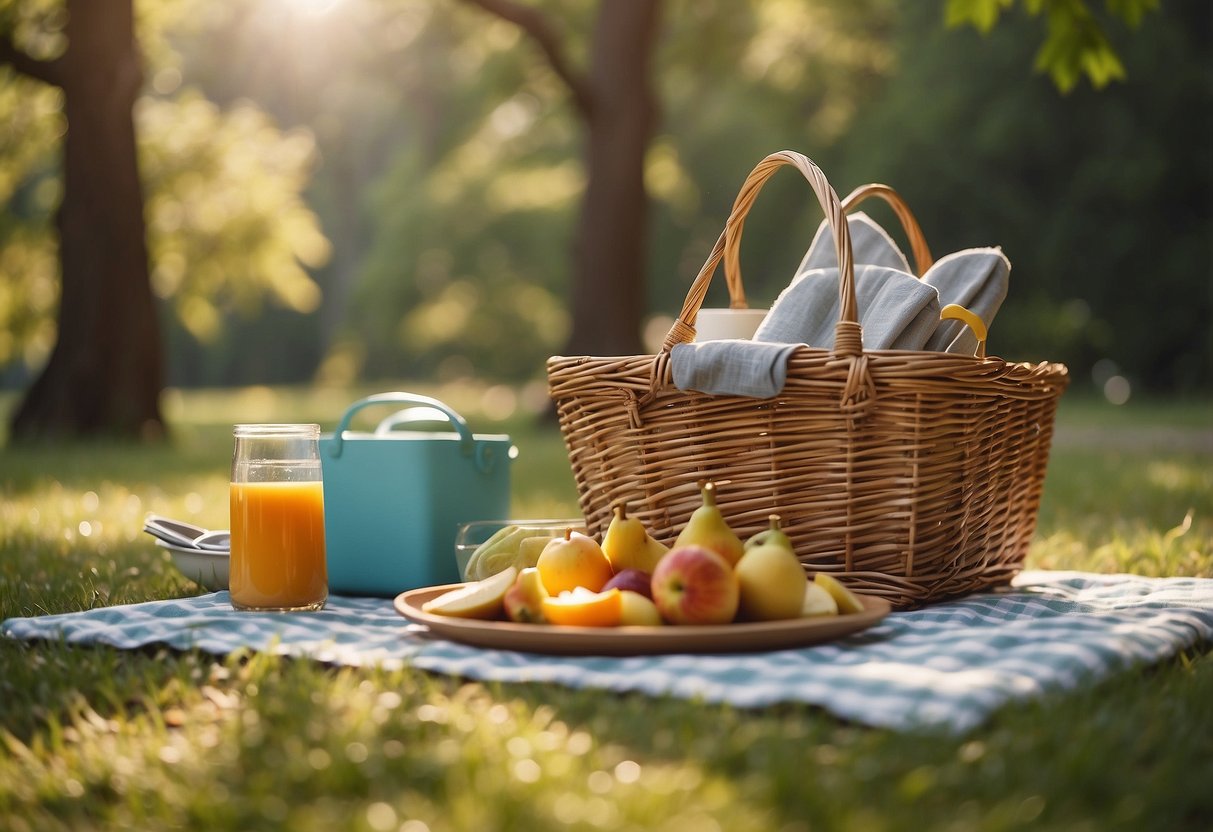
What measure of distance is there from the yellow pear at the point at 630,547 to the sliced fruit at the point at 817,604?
30 centimetres

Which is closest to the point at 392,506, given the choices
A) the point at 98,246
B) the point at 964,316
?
the point at 964,316

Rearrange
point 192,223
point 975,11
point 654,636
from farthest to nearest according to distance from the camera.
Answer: point 192,223 → point 975,11 → point 654,636

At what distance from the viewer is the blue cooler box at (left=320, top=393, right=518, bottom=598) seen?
2758 millimetres

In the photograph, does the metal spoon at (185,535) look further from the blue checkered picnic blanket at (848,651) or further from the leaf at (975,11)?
the leaf at (975,11)

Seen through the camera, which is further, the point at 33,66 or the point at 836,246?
the point at 33,66

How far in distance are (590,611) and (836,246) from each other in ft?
2.68

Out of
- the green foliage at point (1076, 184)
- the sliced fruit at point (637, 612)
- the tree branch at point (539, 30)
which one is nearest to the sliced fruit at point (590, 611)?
the sliced fruit at point (637, 612)

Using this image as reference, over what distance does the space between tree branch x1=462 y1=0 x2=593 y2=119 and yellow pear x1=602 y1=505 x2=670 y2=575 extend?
23.9 feet

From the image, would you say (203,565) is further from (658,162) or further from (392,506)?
(658,162)

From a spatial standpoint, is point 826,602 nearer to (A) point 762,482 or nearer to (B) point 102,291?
(A) point 762,482

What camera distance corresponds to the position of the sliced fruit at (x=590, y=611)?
2047mm

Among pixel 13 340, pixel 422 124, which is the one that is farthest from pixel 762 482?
pixel 422 124

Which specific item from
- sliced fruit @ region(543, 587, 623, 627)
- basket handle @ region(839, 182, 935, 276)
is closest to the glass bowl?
sliced fruit @ region(543, 587, 623, 627)

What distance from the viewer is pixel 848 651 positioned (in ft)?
6.63
